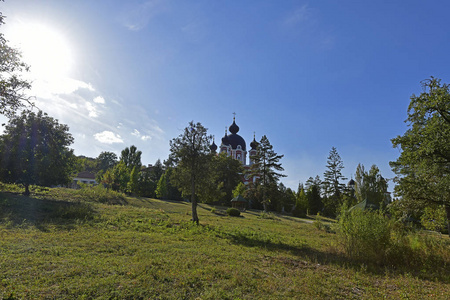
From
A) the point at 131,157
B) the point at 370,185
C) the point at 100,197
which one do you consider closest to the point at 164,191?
the point at 131,157

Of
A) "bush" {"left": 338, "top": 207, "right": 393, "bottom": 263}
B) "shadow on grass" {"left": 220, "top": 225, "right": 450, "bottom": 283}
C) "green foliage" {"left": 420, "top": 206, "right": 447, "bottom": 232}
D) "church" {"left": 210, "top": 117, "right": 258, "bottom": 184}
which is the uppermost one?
"church" {"left": 210, "top": 117, "right": 258, "bottom": 184}

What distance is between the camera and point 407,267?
9328mm

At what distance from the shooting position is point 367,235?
969 centimetres

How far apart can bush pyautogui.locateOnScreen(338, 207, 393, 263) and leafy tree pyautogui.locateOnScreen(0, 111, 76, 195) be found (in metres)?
24.3

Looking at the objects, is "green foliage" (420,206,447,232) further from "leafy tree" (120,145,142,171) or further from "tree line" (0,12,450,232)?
"leafy tree" (120,145,142,171)

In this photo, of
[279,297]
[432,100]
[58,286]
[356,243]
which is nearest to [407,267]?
[356,243]

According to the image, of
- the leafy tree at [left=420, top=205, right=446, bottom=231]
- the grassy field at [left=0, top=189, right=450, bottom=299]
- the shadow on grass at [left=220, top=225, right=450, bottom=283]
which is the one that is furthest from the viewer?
the leafy tree at [left=420, top=205, right=446, bottom=231]

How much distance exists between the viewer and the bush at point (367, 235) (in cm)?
964

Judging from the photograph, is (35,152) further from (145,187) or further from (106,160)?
(106,160)

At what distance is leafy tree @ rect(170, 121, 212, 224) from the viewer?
19.5 meters

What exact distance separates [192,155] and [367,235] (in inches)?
528

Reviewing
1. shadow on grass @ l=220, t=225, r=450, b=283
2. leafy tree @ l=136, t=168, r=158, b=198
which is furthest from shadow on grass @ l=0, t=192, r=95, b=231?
leafy tree @ l=136, t=168, r=158, b=198

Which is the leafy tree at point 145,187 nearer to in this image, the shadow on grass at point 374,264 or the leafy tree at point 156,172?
the leafy tree at point 156,172

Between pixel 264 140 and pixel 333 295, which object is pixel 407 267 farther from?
pixel 264 140
